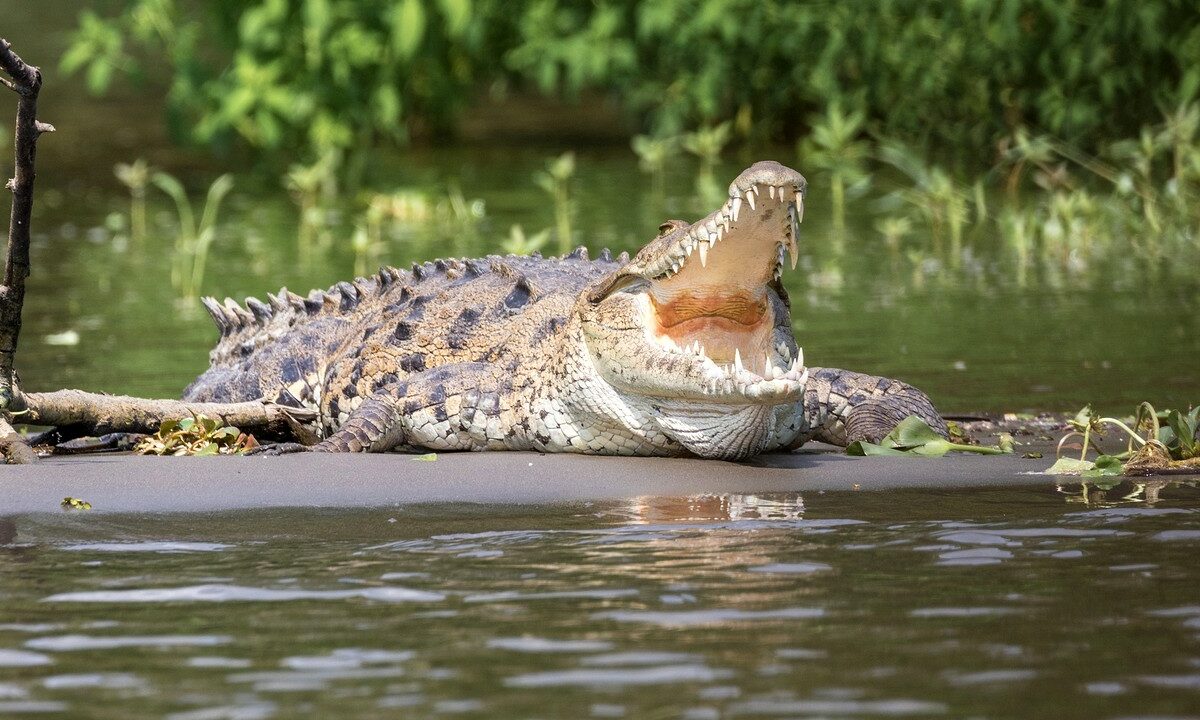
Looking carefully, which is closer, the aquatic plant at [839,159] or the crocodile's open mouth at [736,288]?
the crocodile's open mouth at [736,288]

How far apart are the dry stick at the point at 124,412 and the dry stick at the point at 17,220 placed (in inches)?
6.5

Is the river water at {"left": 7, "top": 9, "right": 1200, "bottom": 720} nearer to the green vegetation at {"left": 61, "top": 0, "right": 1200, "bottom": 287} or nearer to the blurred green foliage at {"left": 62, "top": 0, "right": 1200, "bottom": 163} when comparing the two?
the green vegetation at {"left": 61, "top": 0, "right": 1200, "bottom": 287}

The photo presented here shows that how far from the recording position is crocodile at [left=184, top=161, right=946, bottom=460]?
20.2 feet

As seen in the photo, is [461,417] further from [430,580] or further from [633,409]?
[430,580]

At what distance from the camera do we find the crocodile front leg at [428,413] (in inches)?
276

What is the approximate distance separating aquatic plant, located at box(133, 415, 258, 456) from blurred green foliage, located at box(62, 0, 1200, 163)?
10133 millimetres

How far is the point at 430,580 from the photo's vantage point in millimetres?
4836

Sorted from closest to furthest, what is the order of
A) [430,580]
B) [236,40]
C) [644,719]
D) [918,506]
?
1. [644,719]
2. [430,580]
3. [918,506]
4. [236,40]

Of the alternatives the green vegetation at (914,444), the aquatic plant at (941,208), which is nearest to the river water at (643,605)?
the green vegetation at (914,444)

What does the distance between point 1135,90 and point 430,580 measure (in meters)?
13.5

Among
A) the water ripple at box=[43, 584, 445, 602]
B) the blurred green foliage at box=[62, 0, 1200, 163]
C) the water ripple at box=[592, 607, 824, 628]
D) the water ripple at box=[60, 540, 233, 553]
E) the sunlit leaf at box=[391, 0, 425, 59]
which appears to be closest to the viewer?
the water ripple at box=[592, 607, 824, 628]

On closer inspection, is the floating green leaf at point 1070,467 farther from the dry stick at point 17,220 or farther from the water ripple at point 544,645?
the dry stick at point 17,220

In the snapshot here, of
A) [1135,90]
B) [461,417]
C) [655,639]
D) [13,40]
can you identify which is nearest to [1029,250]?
[1135,90]

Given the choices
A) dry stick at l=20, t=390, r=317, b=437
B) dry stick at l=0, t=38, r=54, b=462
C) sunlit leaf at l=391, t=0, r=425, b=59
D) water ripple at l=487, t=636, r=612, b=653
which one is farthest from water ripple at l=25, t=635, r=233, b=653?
sunlit leaf at l=391, t=0, r=425, b=59
